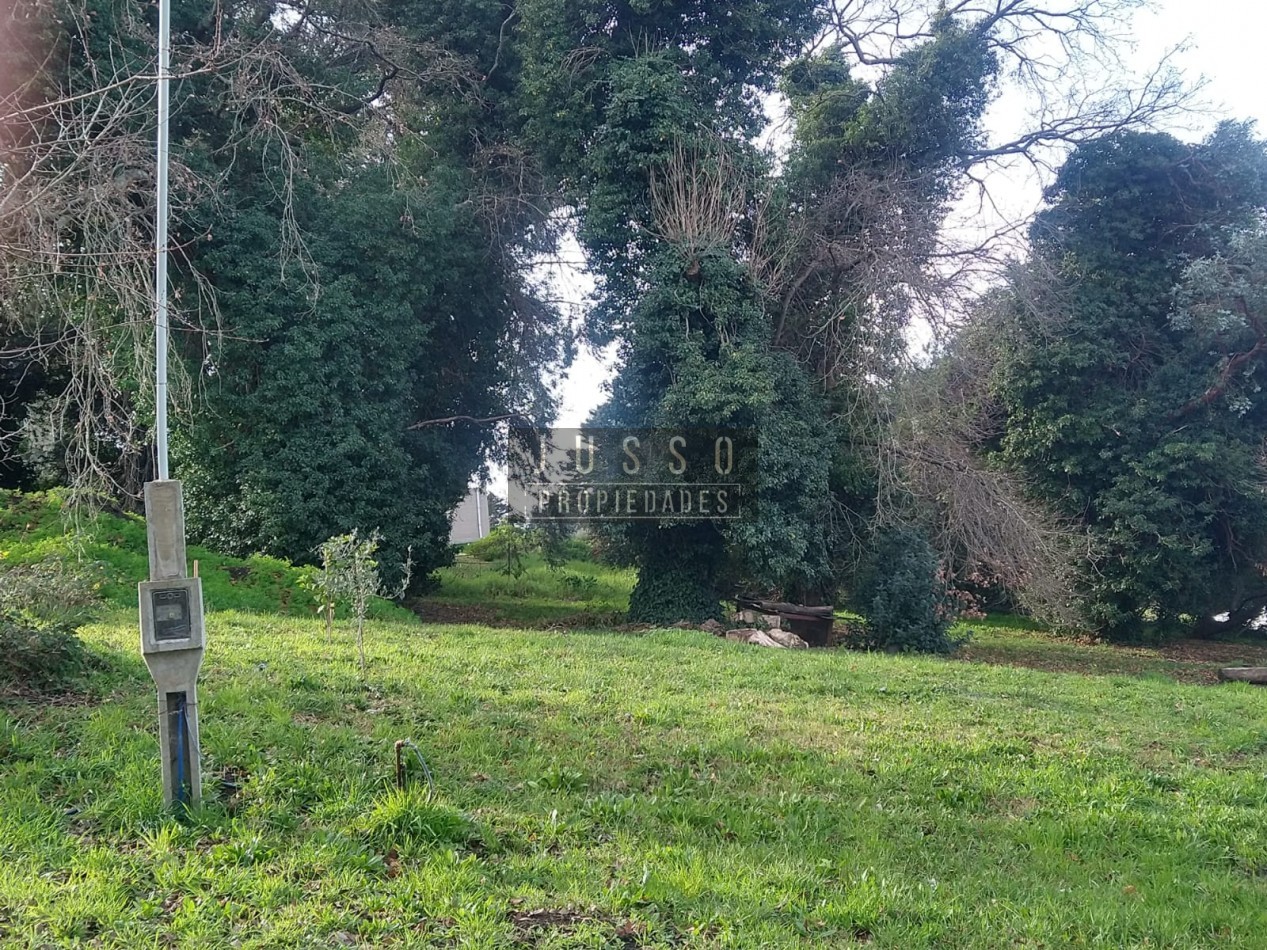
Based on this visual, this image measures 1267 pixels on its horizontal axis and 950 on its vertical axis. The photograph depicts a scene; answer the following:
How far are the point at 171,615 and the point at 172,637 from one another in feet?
A: 0.33

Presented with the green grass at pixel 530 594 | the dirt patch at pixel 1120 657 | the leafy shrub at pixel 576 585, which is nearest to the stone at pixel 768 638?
the dirt patch at pixel 1120 657

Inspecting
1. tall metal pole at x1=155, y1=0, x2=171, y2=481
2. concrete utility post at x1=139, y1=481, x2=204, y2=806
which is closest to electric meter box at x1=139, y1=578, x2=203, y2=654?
concrete utility post at x1=139, y1=481, x2=204, y2=806

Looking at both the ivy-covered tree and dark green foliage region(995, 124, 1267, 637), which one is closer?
the ivy-covered tree

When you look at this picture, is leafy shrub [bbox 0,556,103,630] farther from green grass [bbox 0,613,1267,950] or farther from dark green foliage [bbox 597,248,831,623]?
dark green foliage [bbox 597,248,831,623]

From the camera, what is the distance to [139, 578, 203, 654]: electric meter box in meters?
3.92

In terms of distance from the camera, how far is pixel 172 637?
3980mm

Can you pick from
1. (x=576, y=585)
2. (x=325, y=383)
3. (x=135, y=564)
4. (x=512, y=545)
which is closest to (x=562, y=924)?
(x=135, y=564)

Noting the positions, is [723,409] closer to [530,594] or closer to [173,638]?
[530,594]

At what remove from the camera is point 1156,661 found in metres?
14.7

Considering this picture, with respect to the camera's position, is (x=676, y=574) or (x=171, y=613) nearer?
(x=171, y=613)

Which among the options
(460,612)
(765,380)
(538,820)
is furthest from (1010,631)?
(538,820)

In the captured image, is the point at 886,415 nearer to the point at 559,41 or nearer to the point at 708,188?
the point at 708,188

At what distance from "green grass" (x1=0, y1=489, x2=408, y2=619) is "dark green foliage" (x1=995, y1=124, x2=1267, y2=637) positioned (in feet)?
40.2

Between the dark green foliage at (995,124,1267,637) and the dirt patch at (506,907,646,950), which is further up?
the dark green foliage at (995,124,1267,637)
